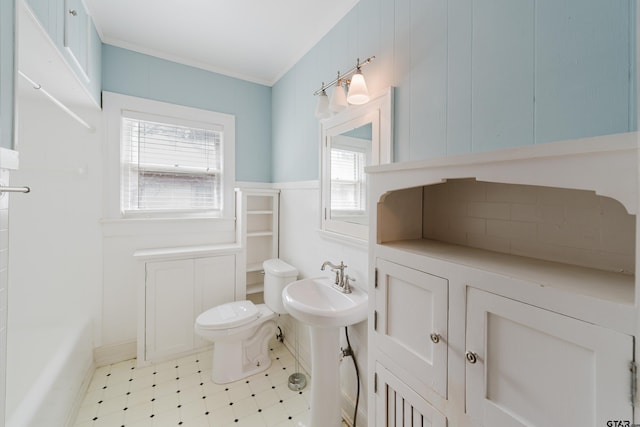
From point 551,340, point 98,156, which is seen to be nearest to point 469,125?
point 551,340

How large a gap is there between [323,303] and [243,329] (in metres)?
0.77

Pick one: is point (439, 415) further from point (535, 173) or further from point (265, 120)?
point (265, 120)

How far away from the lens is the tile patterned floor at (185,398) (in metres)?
1.60

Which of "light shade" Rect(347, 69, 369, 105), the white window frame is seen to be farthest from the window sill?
"light shade" Rect(347, 69, 369, 105)

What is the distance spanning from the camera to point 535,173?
1.83 feet

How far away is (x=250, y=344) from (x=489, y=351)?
187 centimetres

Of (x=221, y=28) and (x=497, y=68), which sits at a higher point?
(x=221, y=28)

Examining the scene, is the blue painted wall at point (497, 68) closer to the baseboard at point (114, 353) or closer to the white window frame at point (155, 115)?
the white window frame at point (155, 115)

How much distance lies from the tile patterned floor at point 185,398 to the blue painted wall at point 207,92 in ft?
5.75

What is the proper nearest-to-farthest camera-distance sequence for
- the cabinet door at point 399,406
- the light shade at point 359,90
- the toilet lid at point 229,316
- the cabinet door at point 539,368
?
the cabinet door at point 539,368
the cabinet door at point 399,406
the light shade at point 359,90
the toilet lid at point 229,316

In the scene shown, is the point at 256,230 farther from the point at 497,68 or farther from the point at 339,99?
the point at 497,68

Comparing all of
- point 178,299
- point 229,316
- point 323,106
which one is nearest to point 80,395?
point 178,299

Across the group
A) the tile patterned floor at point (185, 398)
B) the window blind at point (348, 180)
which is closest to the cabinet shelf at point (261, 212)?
the window blind at point (348, 180)

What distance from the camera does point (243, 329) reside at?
A: 1.94m
